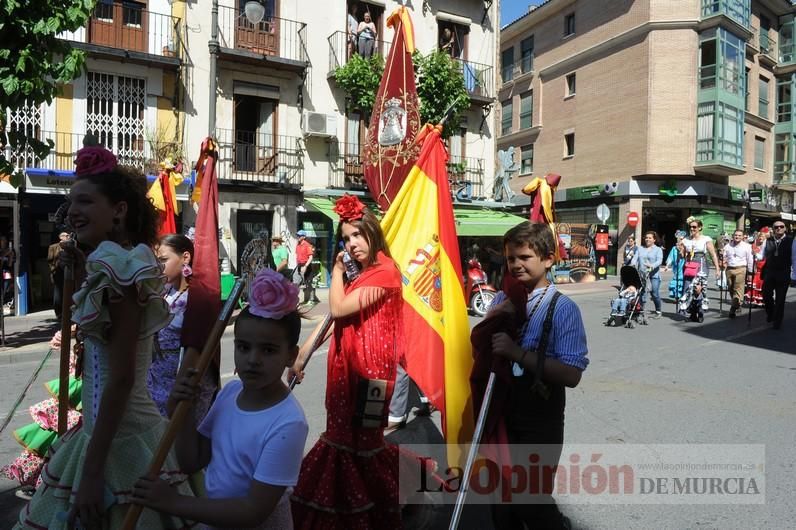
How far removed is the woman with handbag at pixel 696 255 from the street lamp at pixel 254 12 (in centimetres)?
1236

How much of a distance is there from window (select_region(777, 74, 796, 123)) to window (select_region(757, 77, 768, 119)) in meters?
1.65

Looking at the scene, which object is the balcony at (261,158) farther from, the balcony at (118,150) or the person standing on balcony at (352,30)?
the person standing on balcony at (352,30)

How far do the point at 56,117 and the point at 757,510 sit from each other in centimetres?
1556

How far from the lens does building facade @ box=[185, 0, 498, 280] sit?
15930 mm

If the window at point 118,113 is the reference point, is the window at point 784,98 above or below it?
above

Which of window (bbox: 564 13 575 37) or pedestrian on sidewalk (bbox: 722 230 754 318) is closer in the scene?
pedestrian on sidewalk (bbox: 722 230 754 318)

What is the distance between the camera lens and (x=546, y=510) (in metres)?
2.43

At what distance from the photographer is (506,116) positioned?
3484 cm

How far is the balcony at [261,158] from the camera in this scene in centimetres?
1631

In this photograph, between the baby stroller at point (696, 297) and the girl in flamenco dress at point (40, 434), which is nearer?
the girl in flamenco dress at point (40, 434)

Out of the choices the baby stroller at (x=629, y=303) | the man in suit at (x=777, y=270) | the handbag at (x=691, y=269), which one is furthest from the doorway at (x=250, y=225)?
the man in suit at (x=777, y=270)

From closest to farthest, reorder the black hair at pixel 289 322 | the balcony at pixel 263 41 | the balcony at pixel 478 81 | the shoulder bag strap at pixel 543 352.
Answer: the black hair at pixel 289 322 < the shoulder bag strap at pixel 543 352 < the balcony at pixel 263 41 < the balcony at pixel 478 81

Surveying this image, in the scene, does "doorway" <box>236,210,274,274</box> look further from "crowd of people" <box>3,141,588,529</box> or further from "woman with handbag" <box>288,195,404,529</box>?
"woman with handbag" <box>288,195,404,529</box>

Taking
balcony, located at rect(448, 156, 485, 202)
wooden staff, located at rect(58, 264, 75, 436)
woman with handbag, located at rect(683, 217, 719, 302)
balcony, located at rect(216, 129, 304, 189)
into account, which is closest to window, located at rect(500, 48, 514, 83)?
balcony, located at rect(448, 156, 485, 202)
